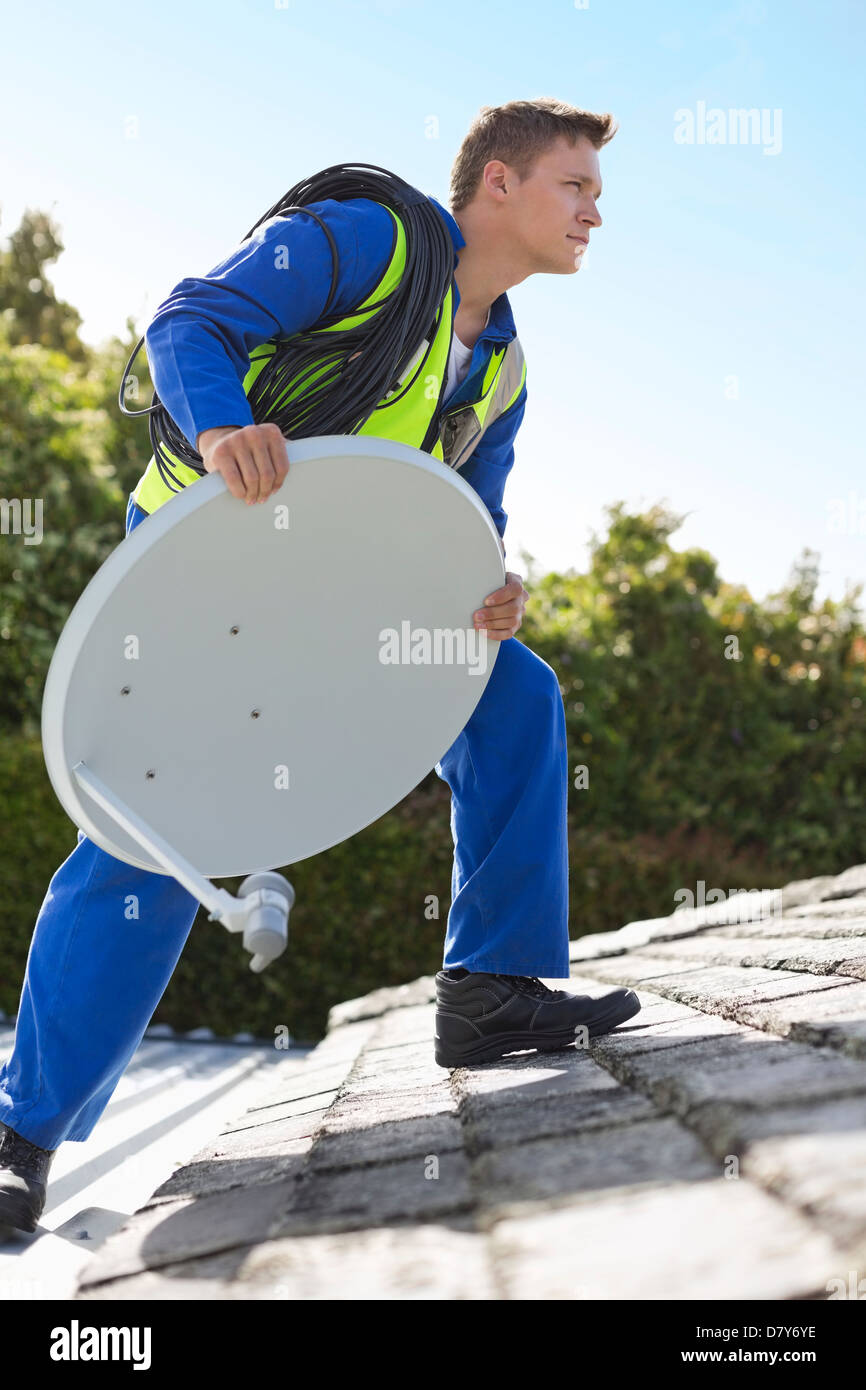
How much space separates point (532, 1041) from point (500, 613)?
749mm

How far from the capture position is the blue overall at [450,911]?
1.87 metres

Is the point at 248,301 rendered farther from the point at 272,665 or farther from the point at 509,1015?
the point at 509,1015

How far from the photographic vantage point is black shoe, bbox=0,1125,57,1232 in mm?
1759

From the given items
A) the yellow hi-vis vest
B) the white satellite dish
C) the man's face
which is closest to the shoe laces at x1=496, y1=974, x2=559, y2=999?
the white satellite dish

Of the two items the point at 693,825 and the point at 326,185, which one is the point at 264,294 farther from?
the point at 693,825

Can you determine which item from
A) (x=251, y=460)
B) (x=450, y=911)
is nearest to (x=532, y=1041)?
(x=450, y=911)

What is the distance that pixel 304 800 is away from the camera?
1880 mm

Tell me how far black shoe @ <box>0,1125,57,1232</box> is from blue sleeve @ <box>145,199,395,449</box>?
1169 millimetres

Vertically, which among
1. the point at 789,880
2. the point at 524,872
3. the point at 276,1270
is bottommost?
the point at 789,880

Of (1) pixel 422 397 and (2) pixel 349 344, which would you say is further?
(1) pixel 422 397

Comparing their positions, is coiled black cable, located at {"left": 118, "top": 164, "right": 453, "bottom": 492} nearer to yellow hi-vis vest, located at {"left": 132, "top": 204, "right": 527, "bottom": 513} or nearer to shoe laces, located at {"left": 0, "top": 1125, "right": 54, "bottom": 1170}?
yellow hi-vis vest, located at {"left": 132, "top": 204, "right": 527, "bottom": 513}

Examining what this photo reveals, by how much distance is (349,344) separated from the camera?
190 cm
